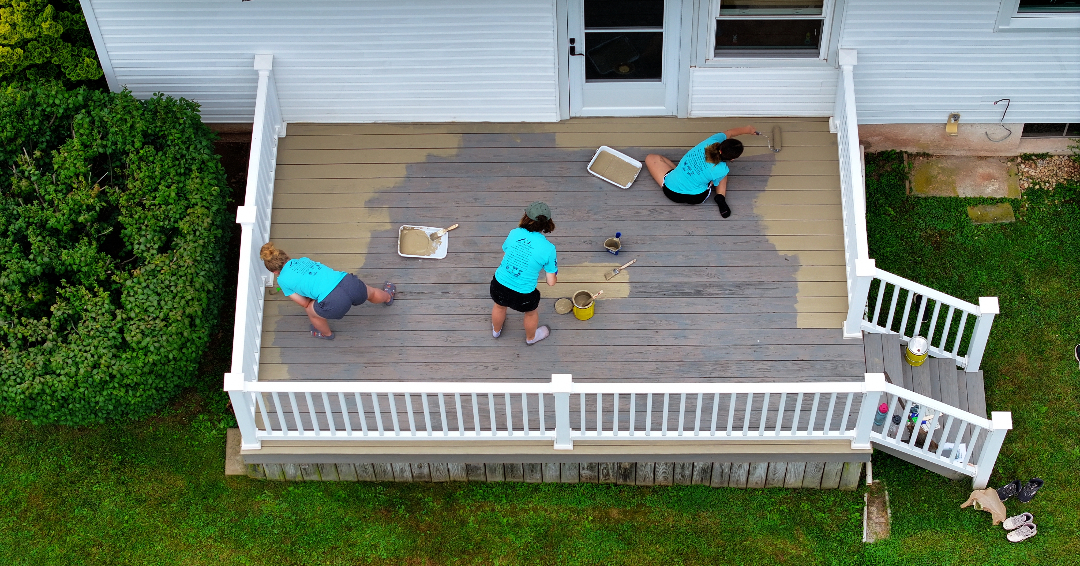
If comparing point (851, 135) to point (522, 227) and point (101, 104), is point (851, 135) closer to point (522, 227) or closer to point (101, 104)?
point (522, 227)

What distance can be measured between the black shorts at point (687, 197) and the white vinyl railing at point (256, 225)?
3457 millimetres

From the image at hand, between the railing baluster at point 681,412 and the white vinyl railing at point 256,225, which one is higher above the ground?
the white vinyl railing at point 256,225

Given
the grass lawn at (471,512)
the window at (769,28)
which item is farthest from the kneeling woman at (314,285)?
the window at (769,28)

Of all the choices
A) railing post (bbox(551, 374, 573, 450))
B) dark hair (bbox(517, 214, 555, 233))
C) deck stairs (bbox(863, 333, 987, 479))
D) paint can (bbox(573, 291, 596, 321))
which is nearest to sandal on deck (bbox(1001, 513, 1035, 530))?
deck stairs (bbox(863, 333, 987, 479))

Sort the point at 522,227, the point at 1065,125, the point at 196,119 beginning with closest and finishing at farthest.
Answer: the point at 522,227 < the point at 196,119 < the point at 1065,125

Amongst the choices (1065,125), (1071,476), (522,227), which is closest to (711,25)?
(522,227)

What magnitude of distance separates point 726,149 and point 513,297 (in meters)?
2.16

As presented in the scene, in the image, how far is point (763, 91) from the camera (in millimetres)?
9812

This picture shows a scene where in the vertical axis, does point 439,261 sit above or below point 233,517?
above

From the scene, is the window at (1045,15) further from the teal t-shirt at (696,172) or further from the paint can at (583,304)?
the paint can at (583,304)

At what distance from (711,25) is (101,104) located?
205 inches

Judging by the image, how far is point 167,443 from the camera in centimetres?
958

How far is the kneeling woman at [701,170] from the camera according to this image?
9.00m

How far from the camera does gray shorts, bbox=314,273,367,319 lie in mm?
8570
